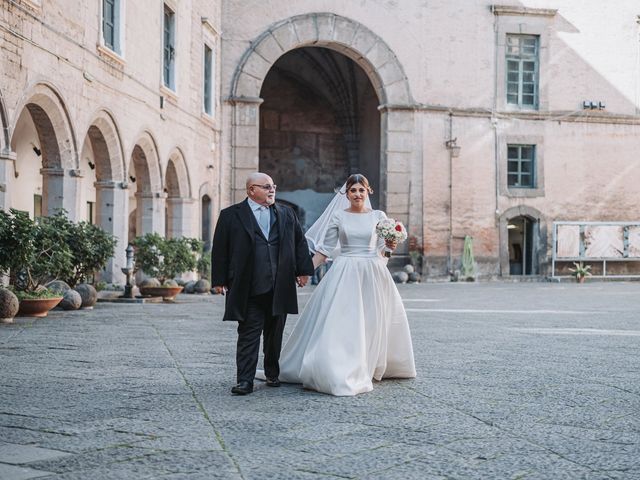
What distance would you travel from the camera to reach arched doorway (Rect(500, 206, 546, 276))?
25.0m

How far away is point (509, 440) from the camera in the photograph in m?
4.53

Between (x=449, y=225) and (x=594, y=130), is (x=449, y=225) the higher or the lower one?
the lower one

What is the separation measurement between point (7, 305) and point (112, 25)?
22.5ft

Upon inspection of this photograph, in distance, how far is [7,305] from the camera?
995cm

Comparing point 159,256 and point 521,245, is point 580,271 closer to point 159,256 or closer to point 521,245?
point 521,245

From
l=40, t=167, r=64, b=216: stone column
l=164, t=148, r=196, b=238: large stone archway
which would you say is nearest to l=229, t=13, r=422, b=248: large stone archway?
l=164, t=148, r=196, b=238: large stone archway

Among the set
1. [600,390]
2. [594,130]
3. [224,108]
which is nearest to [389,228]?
[600,390]

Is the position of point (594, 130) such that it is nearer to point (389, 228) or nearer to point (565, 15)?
point (565, 15)

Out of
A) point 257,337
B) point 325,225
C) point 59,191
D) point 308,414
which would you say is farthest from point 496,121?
point 308,414

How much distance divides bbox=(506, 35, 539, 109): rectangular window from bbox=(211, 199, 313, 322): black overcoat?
20.2 metres

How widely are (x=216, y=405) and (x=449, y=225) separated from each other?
766 inches

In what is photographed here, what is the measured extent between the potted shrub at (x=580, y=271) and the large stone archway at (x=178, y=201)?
461 inches

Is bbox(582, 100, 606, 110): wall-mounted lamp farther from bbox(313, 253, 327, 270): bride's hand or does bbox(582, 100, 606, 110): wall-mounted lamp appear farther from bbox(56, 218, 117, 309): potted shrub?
bbox(313, 253, 327, 270): bride's hand

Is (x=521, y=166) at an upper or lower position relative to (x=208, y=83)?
lower
